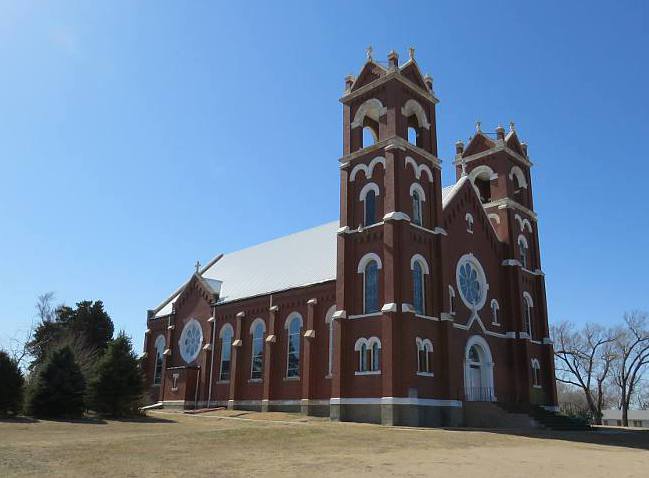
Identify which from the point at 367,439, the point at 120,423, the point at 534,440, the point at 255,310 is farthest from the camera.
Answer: the point at 255,310

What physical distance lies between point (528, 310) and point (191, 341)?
2508cm

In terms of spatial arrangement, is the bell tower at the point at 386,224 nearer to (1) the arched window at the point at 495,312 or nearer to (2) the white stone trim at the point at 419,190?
(2) the white stone trim at the point at 419,190

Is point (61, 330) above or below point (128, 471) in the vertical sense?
above

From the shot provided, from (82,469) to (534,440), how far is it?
15.6m

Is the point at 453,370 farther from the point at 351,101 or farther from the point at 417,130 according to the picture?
the point at 351,101

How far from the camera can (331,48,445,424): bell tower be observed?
28719 millimetres

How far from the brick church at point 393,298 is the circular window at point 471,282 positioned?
119mm

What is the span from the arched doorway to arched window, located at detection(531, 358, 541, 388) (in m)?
4.17

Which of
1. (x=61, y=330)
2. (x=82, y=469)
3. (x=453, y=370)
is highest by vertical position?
(x=61, y=330)

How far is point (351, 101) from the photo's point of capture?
34938 mm

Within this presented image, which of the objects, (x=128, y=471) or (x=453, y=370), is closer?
(x=128, y=471)

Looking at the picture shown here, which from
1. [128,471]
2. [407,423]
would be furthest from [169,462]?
[407,423]

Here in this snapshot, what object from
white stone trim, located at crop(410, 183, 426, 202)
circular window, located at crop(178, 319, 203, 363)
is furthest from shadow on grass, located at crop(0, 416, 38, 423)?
white stone trim, located at crop(410, 183, 426, 202)

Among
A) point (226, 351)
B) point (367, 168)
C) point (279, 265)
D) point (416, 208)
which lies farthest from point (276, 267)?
point (416, 208)
